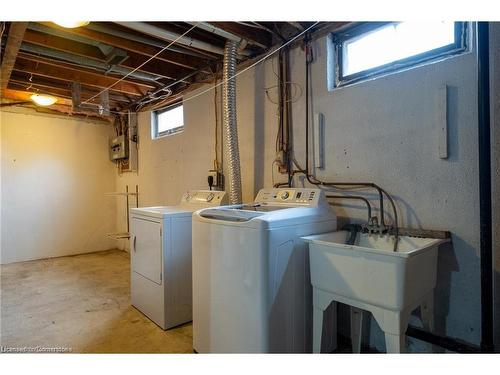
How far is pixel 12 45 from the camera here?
2264mm

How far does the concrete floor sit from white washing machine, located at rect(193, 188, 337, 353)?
22.4 inches

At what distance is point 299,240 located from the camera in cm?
158

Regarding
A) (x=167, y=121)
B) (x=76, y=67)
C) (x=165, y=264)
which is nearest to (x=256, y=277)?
(x=165, y=264)

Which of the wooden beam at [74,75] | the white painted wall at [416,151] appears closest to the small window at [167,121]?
the wooden beam at [74,75]

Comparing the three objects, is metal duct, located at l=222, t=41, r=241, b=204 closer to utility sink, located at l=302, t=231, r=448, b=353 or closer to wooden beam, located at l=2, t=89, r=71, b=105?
utility sink, located at l=302, t=231, r=448, b=353

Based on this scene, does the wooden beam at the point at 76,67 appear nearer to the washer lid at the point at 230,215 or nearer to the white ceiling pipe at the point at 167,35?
the white ceiling pipe at the point at 167,35

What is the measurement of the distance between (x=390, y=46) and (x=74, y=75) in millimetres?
3185

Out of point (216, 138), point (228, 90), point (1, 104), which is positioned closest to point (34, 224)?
point (1, 104)

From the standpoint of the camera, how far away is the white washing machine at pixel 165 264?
227 centimetres

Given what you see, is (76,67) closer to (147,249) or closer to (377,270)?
(147,249)

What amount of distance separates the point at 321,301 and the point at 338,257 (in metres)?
0.29

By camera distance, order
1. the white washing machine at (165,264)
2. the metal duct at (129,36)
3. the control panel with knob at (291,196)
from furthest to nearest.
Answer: the white washing machine at (165,264)
the metal duct at (129,36)
the control panel with knob at (291,196)

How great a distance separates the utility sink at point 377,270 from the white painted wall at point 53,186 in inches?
168

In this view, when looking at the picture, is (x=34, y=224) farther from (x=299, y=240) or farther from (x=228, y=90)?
(x=299, y=240)
